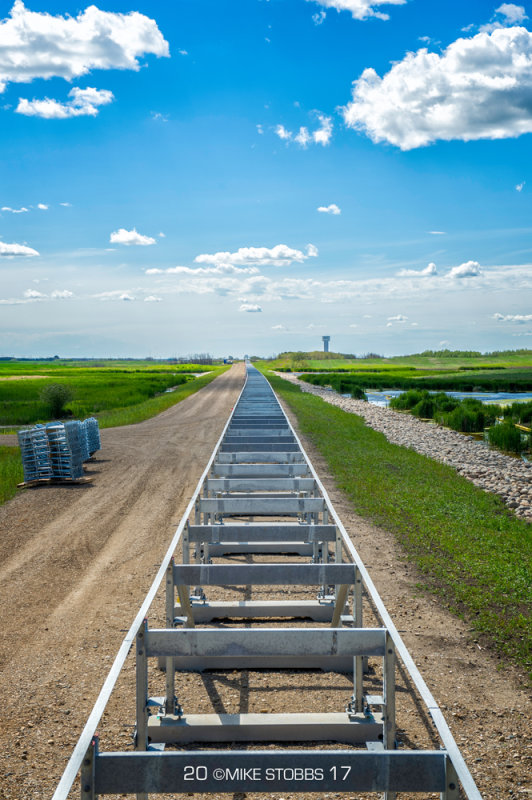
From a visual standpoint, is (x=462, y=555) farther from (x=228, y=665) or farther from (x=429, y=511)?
(x=228, y=665)

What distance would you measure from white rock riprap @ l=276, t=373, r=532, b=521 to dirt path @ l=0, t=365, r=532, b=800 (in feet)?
14.8

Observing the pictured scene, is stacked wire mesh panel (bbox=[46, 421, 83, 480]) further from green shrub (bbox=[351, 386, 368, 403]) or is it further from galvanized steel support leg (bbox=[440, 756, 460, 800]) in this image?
green shrub (bbox=[351, 386, 368, 403])

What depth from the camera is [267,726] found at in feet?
16.1

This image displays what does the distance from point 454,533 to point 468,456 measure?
41.7 feet

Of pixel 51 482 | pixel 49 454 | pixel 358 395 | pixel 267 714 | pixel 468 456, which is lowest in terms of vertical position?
pixel 468 456

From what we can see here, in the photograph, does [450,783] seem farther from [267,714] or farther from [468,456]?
[468,456]

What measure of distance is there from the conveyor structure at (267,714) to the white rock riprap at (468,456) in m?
7.99

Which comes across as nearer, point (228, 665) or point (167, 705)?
point (167, 705)

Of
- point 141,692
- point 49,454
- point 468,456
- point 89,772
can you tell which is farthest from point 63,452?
→ point 89,772

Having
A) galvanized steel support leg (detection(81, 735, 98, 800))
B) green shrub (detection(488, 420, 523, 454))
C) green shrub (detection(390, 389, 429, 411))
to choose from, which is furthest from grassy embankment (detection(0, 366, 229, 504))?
green shrub (detection(488, 420, 523, 454))

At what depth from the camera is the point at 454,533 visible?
11094 millimetres

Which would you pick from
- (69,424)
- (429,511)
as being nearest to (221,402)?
(69,424)

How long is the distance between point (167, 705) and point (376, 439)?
20.7 metres

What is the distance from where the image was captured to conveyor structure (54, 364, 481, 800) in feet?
10.6
